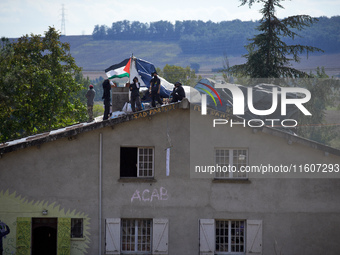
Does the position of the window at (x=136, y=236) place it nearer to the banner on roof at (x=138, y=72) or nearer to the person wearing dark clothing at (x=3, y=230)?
the person wearing dark clothing at (x=3, y=230)

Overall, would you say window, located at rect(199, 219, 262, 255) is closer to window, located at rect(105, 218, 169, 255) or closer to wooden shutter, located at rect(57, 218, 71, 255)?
window, located at rect(105, 218, 169, 255)

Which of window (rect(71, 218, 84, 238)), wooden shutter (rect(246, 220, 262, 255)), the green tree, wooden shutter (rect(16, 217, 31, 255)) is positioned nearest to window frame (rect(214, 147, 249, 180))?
wooden shutter (rect(246, 220, 262, 255))

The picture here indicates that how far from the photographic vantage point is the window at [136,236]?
27891mm

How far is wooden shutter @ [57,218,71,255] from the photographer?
27.3 metres

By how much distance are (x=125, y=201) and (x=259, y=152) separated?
6416 millimetres

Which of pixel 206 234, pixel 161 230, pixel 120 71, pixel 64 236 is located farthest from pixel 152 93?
pixel 64 236

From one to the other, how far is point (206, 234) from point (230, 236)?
1.18 metres

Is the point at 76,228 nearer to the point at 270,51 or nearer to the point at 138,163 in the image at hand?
the point at 138,163

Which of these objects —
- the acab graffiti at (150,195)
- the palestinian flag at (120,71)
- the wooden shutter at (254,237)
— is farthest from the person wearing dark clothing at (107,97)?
the wooden shutter at (254,237)

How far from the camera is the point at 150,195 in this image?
90.8ft

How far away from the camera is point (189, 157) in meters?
27.8

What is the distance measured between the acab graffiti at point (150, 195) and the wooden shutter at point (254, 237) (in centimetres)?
397

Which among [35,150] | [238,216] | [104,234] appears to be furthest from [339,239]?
[35,150]

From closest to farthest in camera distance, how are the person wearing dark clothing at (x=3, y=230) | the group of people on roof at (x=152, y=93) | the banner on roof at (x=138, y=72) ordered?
the person wearing dark clothing at (x=3, y=230) → the group of people on roof at (x=152, y=93) → the banner on roof at (x=138, y=72)
